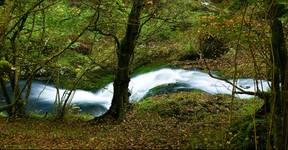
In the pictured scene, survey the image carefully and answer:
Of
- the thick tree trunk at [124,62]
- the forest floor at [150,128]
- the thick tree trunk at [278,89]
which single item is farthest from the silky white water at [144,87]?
the thick tree trunk at [278,89]

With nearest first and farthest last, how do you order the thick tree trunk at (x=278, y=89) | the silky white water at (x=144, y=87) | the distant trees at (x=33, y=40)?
the thick tree trunk at (x=278, y=89) → the distant trees at (x=33, y=40) → the silky white water at (x=144, y=87)

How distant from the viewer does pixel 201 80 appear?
21.7 metres

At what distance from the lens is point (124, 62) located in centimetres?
1320

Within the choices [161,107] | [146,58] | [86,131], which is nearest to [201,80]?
[146,58]

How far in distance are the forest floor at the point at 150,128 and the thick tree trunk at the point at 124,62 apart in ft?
1.55

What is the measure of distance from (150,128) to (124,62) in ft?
6.78

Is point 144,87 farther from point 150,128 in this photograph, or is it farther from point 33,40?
point 150,128

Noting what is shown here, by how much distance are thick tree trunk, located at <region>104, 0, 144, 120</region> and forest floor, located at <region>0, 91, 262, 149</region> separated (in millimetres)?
472

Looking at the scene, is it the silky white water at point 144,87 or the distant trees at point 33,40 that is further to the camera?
the silky white water at point 144,87

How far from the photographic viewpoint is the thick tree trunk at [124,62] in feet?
41.5

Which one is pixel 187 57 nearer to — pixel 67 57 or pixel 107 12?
pixel 67 57

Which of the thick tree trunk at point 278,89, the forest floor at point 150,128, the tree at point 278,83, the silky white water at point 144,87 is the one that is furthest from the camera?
the silky white water at point 144,87

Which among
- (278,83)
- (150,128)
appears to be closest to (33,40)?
(150,128)

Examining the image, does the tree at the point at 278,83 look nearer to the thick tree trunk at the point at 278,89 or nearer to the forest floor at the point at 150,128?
the thick tree trunk at the point at 278,89
